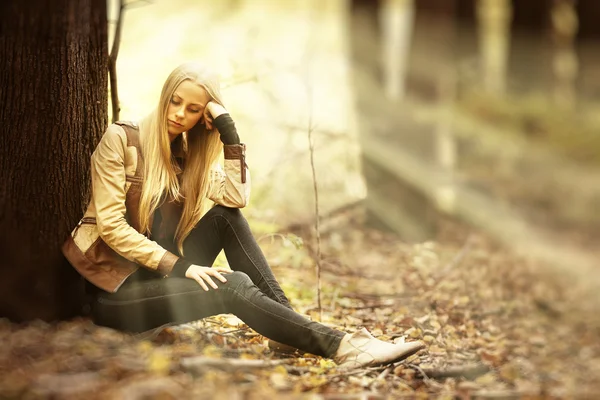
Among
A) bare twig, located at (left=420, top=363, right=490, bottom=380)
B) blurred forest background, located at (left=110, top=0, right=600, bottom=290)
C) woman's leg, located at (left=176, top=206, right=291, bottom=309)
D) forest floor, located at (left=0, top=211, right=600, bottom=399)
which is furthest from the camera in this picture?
blurred forest background, located at (left=110, top=0, right=600, bottom=290)

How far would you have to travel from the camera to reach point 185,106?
10.5 feet

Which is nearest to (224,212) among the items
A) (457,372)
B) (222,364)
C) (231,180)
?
(231,180)

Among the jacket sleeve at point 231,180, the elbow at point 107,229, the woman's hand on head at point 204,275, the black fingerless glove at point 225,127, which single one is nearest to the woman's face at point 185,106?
the black fingerless glove at point 225,127

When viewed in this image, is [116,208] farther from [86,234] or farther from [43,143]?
[43,143]

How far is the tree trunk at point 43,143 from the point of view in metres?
3.04

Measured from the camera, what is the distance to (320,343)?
10.2 ft

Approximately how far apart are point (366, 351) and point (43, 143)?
2047mm

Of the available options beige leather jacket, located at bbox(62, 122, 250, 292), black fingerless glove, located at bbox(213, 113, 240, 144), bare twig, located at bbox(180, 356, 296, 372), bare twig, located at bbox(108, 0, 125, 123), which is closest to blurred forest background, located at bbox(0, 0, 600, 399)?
bare twig, located at bbox(180, 356, 296, 372)

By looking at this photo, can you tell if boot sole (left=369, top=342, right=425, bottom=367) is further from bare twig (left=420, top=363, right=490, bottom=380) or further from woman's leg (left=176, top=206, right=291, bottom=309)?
woman's leg (left=176, top=206, right=291, bottom=309)

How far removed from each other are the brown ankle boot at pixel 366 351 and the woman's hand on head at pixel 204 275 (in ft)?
2.41

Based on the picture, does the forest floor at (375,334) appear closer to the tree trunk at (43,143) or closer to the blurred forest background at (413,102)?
the tree trunk at (43,143)

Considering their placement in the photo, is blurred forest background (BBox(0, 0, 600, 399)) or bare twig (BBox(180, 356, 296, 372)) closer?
bare twig (BBox(180, 356, 296, 372))

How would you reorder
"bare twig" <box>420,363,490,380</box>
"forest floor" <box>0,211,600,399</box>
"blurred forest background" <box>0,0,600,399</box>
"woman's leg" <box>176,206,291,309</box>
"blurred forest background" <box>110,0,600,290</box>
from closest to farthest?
"forest floor" <box>0,211,600,399</box> < "blurred forest background" <box>0,0,600,399</box> < "bare twig" <box>420,363,490,380</box> < "woman's leg" <box>176,206,291,309</box> < "blurred forest background" <box>110,0,600,290</box>

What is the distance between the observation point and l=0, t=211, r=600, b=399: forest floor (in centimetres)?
262
